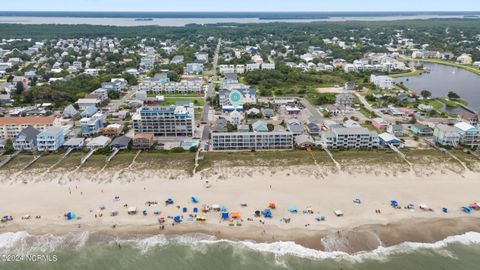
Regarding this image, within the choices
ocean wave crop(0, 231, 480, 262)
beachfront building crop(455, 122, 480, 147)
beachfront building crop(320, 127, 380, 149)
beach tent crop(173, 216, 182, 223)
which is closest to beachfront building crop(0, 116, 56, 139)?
ocean wave crop(0, 231, 480, 262)

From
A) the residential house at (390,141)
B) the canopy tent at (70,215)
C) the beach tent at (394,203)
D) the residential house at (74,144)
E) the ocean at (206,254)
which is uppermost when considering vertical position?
the residential house at (390,141)

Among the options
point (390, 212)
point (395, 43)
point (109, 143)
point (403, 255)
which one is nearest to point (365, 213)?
point (390, 212)

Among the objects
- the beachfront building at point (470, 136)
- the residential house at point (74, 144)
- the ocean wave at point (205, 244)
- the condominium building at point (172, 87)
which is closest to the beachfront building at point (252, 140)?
the residential house at point (74, 144)

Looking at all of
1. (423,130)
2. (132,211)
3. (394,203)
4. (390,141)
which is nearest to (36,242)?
(132,211)

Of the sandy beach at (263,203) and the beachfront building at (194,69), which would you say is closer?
the sandy beach at (263,203)

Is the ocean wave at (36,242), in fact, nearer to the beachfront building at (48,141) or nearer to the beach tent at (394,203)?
the beachfront building at (48,141)

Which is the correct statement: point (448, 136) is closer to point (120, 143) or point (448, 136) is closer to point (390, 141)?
point (390, 141)
